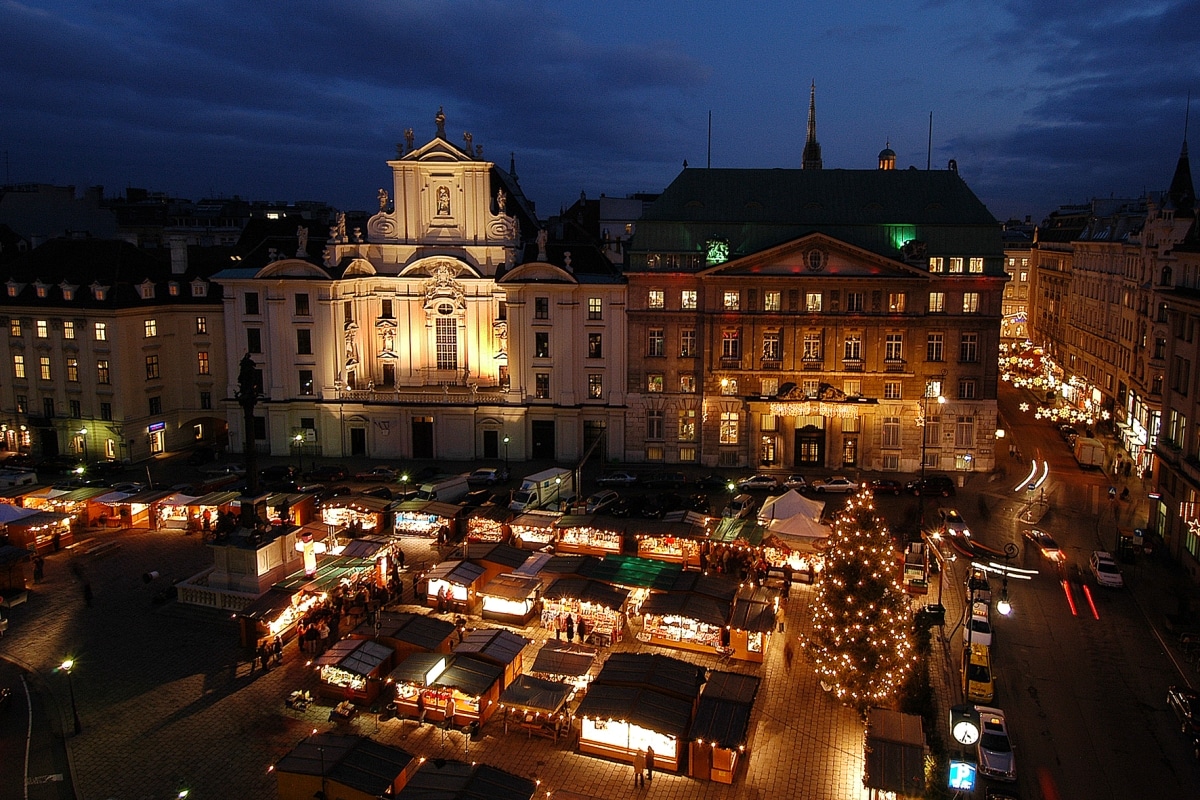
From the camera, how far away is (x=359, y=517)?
5134 centimetres

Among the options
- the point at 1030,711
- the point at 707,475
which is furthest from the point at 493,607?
the point at 707,475

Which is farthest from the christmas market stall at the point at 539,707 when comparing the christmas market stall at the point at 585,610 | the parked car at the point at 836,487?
the parked car at the point at 836,487

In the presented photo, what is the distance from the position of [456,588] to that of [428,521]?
1015 centimetres

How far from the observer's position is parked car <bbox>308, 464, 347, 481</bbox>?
6181 centimetres

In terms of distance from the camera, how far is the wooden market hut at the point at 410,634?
33906mm

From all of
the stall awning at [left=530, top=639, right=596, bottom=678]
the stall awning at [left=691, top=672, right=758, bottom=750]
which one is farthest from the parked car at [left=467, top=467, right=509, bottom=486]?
the stall awning at [left=691, top=672, right=758, bottom=750]

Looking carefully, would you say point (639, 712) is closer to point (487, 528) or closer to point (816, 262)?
point (487, 528)

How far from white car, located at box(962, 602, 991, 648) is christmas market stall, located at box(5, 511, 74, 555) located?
46.4 metres

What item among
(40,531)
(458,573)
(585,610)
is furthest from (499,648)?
(40,531)

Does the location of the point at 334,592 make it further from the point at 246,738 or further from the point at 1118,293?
the point at 1118,293

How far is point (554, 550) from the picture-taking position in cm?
4847

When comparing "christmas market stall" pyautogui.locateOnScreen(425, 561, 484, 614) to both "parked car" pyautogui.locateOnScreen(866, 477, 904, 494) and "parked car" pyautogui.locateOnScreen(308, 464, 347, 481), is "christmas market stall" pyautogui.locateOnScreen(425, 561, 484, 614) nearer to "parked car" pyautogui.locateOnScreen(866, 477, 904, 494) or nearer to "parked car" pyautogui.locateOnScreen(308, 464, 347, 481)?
"parked car" pyautogui.locateOnScreen(308, 464, 347, 481)

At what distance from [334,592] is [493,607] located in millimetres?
7604

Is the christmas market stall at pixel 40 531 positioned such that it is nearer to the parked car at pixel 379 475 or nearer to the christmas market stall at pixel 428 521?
the parked car at pixel 379 475
